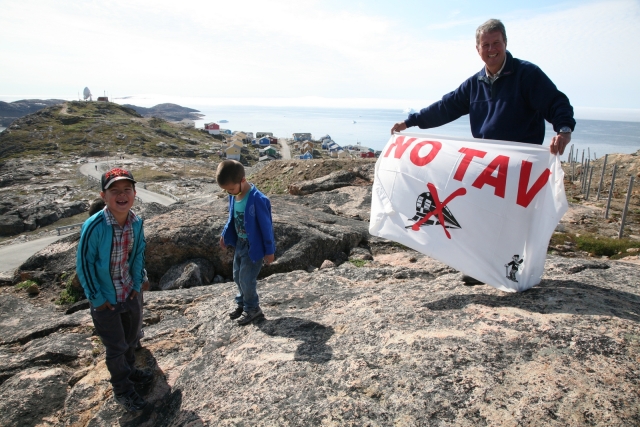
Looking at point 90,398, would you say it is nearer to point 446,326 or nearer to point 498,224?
point 446,326

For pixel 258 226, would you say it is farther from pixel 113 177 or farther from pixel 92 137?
pixel 92 137

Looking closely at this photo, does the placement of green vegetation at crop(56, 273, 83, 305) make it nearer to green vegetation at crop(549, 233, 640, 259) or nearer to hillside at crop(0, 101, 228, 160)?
green vegetation at crop(549, 233, 640, 259)

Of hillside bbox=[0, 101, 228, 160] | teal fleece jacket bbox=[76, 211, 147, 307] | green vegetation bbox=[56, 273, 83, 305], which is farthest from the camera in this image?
hillside bbox=[0, 101, 228, 160]

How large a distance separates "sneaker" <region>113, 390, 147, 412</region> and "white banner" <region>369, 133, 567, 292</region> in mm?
3218

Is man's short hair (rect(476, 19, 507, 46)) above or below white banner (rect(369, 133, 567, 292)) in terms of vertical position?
above

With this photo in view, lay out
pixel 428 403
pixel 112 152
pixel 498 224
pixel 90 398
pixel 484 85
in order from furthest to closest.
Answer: pixel 112 152 < pixel 484 85 < pixel 498 224 < pixel 90 398 < pixel 428 403

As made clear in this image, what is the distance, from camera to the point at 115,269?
3758mm

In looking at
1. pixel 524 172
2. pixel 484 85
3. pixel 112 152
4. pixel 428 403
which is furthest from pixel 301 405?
pixel 112 152

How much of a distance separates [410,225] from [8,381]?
4727mm

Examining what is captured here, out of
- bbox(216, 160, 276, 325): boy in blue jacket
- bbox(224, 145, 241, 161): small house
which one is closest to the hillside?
bbox(224, 145, 241, 161): small house

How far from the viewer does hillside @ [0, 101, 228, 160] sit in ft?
286

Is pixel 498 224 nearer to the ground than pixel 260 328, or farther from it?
farther from it

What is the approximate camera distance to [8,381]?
166 inches

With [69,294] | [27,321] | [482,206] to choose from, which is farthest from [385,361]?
[69,294]
